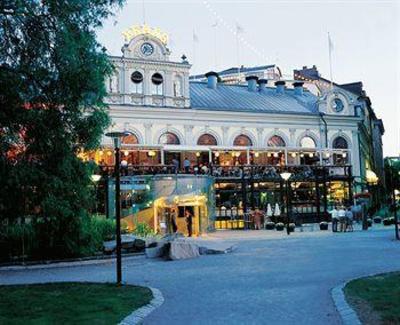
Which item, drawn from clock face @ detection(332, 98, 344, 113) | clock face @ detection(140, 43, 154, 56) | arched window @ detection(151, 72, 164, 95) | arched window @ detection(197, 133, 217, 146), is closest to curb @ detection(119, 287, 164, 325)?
Answer: arched window @ detection(151, 72, 164, 95)

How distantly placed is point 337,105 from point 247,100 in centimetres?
924

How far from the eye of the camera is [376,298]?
32.3 feet

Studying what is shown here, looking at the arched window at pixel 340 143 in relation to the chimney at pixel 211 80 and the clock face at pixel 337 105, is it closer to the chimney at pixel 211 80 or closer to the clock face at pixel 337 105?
the clock face at pixel 337 105

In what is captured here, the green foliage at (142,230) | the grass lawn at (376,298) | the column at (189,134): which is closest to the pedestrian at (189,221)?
the green foliage at (142,230)

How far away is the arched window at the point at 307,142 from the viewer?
53844mm

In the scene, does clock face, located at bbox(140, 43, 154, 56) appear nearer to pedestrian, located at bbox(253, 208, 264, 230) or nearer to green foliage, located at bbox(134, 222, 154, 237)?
pedestrian, located at bbox(253, 208, 264, 230)

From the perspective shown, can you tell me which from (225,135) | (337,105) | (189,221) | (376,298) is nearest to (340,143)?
(337,105)

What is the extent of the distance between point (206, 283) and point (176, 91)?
36.3 m

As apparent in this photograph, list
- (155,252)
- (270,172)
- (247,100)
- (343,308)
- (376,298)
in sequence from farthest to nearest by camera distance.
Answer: (247,100) < (270,172) < (155,252) < (376,298) < (343,308)

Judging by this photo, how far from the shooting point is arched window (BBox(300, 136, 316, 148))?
53.8 metres

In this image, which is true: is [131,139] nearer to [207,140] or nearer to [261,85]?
[207,140]

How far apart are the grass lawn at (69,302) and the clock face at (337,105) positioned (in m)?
46.5

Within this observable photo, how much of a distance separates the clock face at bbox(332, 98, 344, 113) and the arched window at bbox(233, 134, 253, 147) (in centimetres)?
1060

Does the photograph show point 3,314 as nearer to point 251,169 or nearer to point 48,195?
point 48,195
